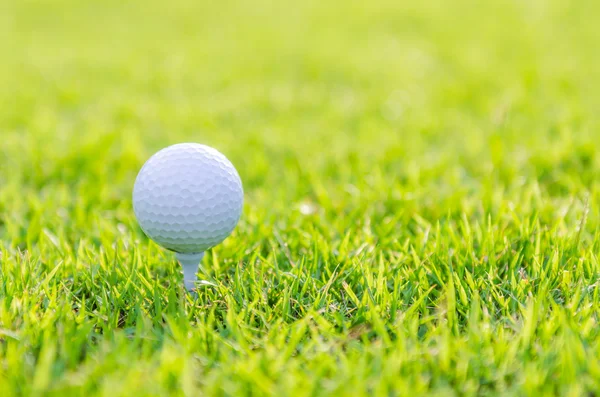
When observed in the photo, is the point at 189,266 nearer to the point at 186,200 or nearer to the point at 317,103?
the point at 186,200

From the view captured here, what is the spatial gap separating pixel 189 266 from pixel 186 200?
0.85 feet

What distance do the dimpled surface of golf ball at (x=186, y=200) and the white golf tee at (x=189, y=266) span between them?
30 mm

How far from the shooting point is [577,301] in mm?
1929

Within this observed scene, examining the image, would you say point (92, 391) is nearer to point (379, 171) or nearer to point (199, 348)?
point (199, 348)

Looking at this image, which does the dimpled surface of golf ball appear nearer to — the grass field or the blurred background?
the grass field

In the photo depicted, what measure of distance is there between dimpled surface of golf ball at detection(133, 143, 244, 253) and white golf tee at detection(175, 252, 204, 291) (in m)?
0.03

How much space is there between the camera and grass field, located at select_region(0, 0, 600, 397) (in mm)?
1674

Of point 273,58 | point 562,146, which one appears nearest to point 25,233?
point 562,146

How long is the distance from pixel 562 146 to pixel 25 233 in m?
3.05

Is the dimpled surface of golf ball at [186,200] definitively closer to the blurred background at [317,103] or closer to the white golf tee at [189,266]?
the white golf tee at [189,266]

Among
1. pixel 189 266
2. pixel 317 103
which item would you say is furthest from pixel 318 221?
pixel 317 103

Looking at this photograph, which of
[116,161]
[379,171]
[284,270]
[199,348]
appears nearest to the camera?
[199,348]

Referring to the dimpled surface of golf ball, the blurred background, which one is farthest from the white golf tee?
the blurred background

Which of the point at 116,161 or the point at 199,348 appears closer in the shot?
the point at 199,348
